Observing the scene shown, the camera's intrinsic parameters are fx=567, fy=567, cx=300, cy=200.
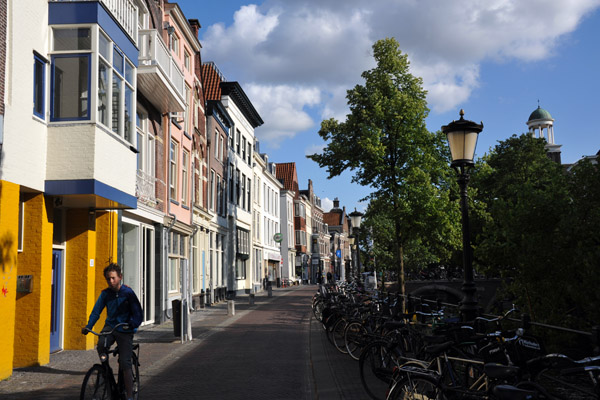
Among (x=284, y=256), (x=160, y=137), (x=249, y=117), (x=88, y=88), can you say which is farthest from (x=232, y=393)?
(x=284, y=256)

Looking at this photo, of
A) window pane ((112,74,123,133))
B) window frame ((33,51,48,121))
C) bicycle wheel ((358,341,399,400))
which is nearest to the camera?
bicycle wheel ((358,341,399,400))

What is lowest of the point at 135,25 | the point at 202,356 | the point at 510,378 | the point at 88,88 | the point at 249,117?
the point at 202,356

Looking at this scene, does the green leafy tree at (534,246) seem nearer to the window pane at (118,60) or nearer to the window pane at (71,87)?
the window pane at (71,87)

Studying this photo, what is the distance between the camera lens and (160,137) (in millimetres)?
19688

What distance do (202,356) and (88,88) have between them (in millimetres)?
5976

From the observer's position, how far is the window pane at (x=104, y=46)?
11680 millimetres

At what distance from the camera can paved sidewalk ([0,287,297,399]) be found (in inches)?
333

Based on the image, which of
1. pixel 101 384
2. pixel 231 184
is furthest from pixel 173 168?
pixel 101 384

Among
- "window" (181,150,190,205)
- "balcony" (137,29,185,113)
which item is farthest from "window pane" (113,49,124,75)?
"window" (181,150,190,205)

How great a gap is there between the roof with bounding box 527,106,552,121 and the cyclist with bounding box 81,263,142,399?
272ft

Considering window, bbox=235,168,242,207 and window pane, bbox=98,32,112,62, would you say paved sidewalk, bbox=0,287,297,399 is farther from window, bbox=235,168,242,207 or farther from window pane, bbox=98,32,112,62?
window, bbox=235,168,242,207

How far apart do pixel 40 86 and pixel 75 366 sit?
213 inches

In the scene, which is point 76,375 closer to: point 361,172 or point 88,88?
point 88,88

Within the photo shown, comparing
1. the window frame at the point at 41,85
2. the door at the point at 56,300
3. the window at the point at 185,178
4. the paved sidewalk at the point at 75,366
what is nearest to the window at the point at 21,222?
the window frame at the point at 41,85
